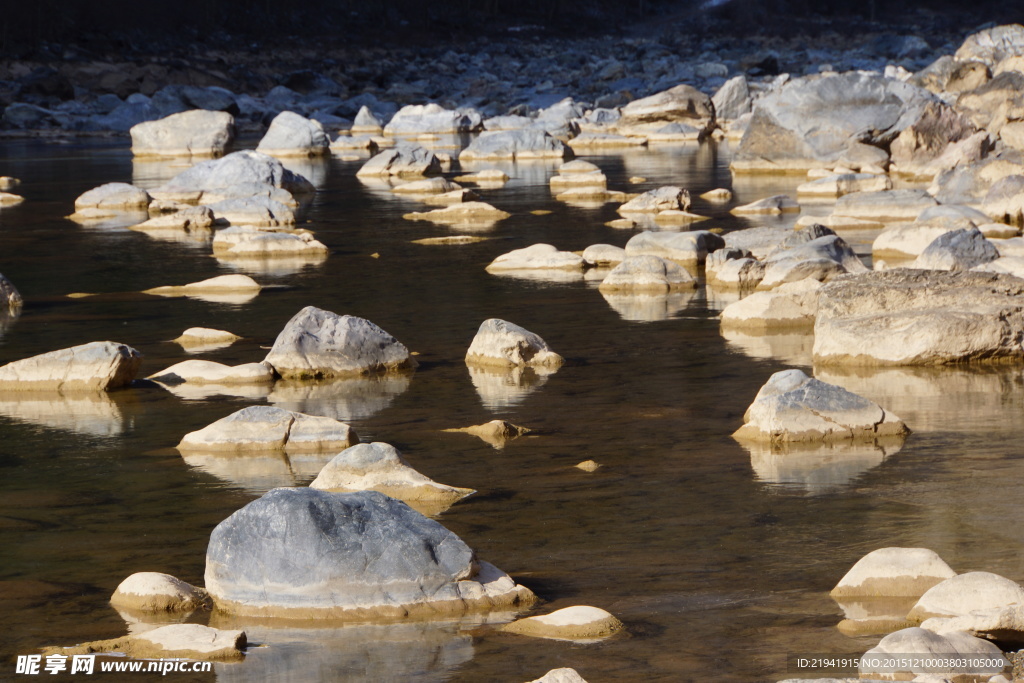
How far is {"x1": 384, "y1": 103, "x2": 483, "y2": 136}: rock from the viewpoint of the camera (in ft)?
111

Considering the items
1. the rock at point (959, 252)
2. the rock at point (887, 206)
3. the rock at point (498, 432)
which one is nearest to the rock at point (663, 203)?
the rock at point (887, 206)

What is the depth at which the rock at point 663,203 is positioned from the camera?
16688 millimetres

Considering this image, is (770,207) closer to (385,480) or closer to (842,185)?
(842,185)

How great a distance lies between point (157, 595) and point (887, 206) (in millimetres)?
11882

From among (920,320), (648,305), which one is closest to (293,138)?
(648,305)

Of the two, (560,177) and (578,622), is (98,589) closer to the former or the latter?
(578,622)

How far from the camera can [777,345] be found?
30.1 ft

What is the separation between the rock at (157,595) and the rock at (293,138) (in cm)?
2364

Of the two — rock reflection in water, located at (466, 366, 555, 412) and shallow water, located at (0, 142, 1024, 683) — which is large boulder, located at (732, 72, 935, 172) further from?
rock reflection in water, located at (466, 366, 555, 412)

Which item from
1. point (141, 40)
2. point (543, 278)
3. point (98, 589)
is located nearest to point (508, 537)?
point (98, 589)

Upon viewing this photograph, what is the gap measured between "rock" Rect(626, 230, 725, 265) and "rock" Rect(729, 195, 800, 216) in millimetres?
3406

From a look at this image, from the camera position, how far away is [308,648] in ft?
14.2

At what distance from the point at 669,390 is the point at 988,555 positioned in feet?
10.5

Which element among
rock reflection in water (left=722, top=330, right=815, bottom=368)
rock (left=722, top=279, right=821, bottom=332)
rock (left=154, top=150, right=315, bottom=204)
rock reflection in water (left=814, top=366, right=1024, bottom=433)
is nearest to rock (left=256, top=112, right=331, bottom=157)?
rock (left=154, top=150, right=315, bottom=204)
